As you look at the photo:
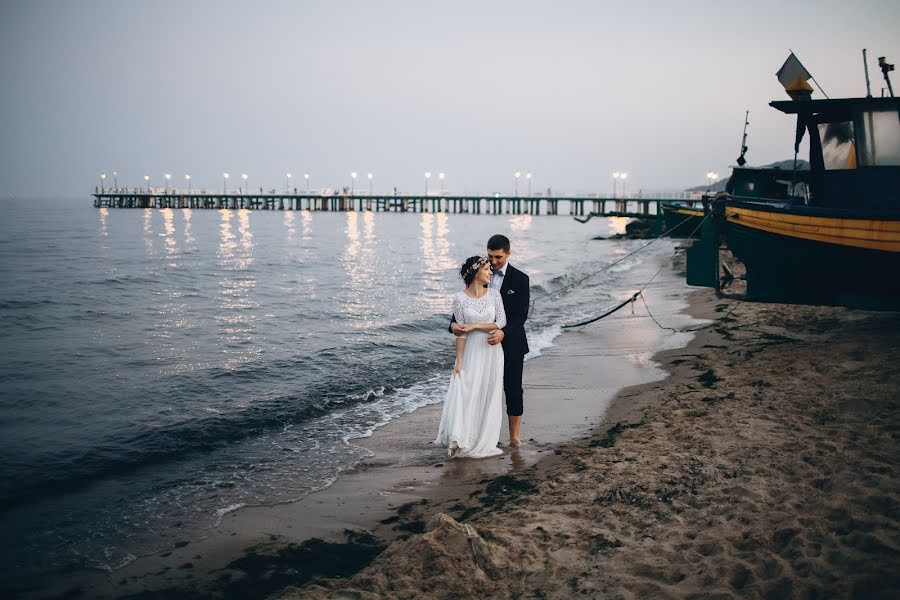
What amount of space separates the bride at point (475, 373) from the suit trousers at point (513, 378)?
22cm

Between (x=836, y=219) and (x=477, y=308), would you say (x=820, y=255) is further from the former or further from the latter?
(x=477, y=308)

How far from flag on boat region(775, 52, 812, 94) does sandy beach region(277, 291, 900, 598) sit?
605cm

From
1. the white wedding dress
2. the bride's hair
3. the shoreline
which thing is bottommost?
the shoreline

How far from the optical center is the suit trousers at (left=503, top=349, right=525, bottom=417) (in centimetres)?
588

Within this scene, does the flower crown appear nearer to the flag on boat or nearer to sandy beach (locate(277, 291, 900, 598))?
sandy beach (locate(277, 291, 900, 598))

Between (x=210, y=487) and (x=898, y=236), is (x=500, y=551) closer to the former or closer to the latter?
(x=210, y=487)

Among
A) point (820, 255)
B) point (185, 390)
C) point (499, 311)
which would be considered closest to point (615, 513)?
point (499, 311)

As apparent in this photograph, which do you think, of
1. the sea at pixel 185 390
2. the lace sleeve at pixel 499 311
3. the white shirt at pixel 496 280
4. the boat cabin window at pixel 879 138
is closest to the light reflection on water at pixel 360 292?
the sea at pixel 185 390

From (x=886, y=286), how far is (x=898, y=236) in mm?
866

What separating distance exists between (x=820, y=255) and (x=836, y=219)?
676 mm

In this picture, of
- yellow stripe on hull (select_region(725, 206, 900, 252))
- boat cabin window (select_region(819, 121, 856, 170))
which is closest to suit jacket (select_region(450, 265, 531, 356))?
yellow stripe on hull (select_region(725, 206, 900, 252))

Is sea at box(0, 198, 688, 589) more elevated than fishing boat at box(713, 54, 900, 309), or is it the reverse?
fishing boat at box(713, 54, 900, 309)

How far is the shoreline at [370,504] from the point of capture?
13.9 feet

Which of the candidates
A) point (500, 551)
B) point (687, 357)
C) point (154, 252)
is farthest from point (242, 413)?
point (154, 252)
